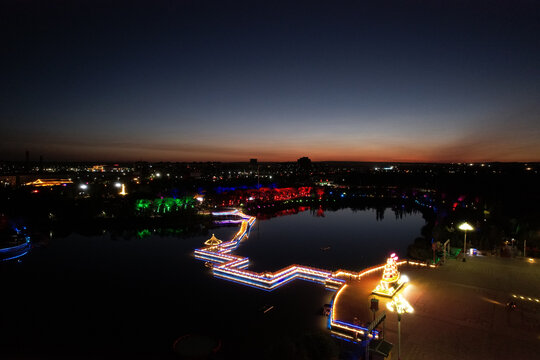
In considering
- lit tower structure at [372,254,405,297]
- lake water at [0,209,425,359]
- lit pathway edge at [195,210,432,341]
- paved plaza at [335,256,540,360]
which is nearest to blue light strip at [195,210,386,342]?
lit pathway edge at [195,210,432,341]

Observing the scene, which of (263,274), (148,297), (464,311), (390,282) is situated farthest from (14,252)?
(464,311)

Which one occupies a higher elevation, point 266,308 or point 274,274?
point 274,274

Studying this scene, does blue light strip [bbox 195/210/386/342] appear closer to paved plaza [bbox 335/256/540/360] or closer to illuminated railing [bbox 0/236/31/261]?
paved plaza [bbox 335/256/540/360]

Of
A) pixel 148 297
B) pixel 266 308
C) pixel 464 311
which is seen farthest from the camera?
pixel 148 297

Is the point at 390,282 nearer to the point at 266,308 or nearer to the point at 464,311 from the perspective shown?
the point at 464,311

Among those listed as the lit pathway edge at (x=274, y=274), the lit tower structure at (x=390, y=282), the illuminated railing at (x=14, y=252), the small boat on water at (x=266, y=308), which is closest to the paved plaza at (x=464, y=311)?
the lit tower structure at (x=390, y=282)

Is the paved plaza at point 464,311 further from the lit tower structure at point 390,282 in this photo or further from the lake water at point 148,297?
the lake water at point 148,297
